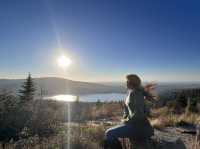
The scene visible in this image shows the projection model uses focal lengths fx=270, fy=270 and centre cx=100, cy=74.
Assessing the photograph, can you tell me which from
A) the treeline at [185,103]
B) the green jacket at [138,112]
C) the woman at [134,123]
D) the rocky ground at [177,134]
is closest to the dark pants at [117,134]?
the woman at [134,123]

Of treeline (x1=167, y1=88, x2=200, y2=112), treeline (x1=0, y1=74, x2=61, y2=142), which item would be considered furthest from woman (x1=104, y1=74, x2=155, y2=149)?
treeline (x1=167, y1=88, x2=200, y2=112)

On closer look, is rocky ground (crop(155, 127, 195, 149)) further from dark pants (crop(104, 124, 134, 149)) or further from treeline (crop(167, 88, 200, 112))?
treeline (crop(167, 88, 200, 112))

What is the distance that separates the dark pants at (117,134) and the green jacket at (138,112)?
0.10 m

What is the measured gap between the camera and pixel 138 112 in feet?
14.8

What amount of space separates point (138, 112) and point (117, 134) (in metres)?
0.54

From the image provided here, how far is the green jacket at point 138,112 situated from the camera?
4508mm

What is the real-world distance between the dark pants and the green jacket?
0.33ft

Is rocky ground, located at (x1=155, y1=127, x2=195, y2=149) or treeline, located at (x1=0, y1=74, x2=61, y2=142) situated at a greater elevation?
treeline, located at (x1=0, y1=74, x2=61, y2=142)

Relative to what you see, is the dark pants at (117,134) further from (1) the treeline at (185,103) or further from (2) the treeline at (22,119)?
(1) the treeline at (185,103)

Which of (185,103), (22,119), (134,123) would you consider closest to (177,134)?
(134,123)

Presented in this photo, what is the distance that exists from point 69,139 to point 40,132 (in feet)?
6.41

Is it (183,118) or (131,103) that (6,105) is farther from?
(183,118)

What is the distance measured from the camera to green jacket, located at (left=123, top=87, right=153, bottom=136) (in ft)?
14.8

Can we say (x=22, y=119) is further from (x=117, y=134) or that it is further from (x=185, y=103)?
(x=185, y=103)
